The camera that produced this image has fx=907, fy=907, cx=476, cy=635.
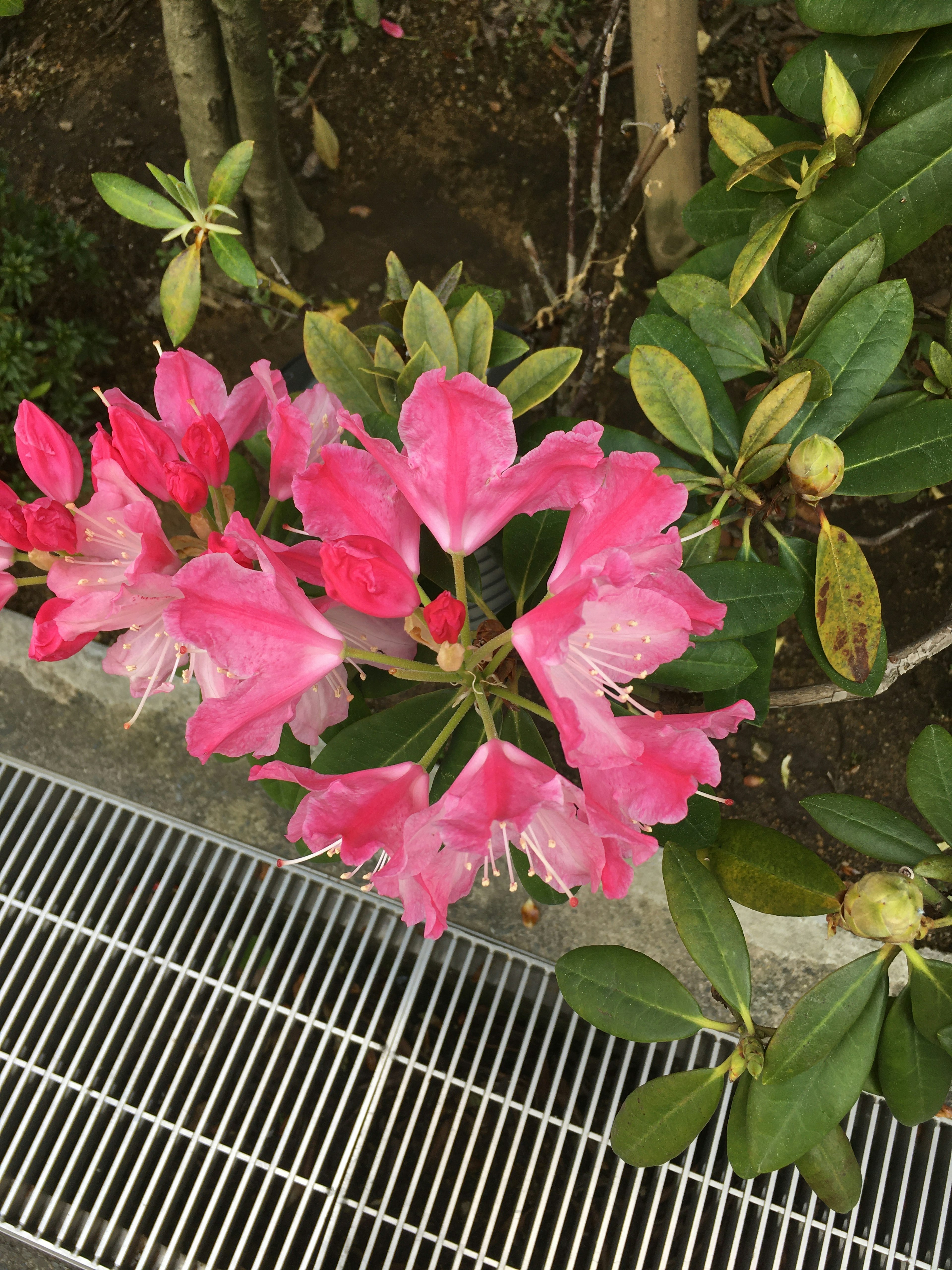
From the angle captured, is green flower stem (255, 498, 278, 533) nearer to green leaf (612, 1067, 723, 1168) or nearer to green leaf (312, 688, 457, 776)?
green leaf (312, 688, 457, 776)

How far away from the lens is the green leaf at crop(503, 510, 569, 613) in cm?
124

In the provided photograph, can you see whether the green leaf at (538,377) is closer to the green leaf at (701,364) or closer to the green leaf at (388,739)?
the green leaf at (701,364)

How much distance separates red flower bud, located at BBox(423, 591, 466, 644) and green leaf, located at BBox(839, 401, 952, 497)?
59 centimetres

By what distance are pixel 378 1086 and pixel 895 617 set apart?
1476 mm

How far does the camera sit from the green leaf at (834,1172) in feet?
4.19

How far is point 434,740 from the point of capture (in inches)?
44.6

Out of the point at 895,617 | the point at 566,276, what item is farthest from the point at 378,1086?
the point at 566,276

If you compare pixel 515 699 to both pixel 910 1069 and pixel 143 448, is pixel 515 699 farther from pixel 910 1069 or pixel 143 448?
pixel 910 1069

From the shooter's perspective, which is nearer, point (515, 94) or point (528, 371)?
point (528, 371)

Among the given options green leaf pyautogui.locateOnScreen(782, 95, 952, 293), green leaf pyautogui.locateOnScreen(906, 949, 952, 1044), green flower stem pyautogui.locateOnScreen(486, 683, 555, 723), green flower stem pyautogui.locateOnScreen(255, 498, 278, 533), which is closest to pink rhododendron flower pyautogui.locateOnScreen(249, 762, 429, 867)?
green flower stem pyautogui.locateOnScreen(486, 683, 555, 723)

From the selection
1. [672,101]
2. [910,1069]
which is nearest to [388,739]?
[910,1069]

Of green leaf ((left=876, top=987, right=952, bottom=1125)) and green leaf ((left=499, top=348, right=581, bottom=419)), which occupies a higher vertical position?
green leaf ((left=499, top=348, right=581, bottom=419))

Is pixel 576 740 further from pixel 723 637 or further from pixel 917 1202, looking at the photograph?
pixel 917 1202

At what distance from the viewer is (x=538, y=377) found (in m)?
1.25
